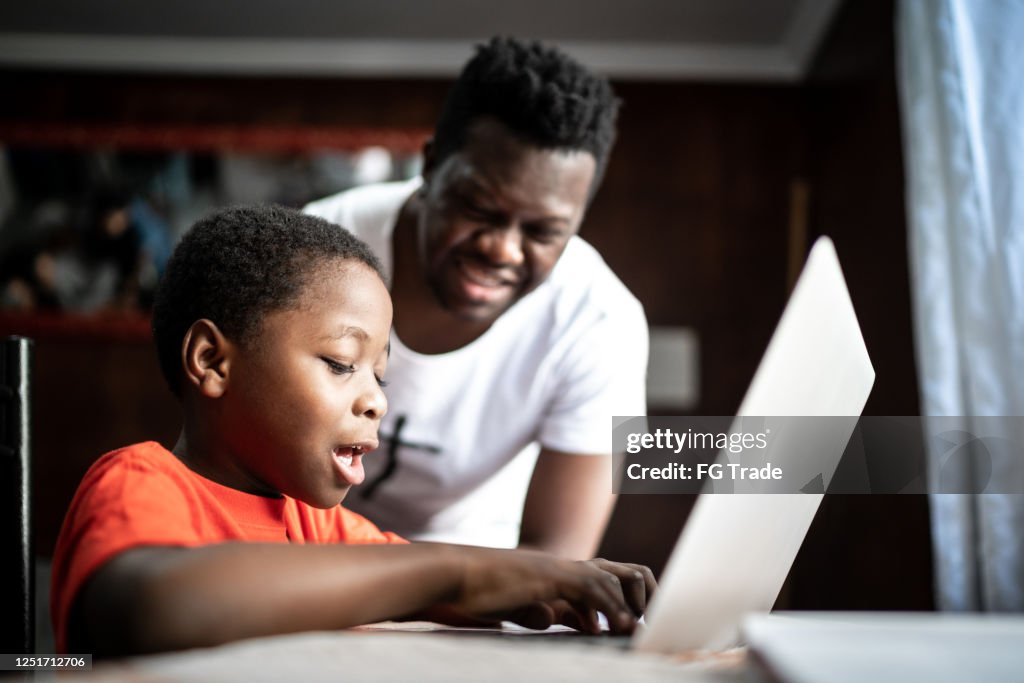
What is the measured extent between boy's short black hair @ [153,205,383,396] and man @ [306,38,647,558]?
12.0 inches

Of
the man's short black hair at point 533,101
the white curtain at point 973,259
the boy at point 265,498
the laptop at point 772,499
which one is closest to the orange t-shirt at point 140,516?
the boy at point 265,498

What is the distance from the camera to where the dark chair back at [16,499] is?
75cm

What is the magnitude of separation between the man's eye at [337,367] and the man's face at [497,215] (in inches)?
16.3

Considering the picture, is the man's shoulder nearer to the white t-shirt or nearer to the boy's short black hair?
the white t-shirt

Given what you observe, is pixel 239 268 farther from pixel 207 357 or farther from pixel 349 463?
pixel 349 463

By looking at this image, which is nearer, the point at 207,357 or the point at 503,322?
the point at 207,357

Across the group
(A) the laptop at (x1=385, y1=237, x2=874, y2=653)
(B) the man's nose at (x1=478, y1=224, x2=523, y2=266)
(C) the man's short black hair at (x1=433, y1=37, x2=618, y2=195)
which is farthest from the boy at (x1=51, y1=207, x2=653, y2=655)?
(C) the man's short black hair at (x1=433, y1=37, x2=618, y2=195)

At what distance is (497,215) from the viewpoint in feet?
3.90

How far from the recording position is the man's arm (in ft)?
4.18

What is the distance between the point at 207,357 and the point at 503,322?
0.61m

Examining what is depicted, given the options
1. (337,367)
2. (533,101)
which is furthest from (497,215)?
(337,367)

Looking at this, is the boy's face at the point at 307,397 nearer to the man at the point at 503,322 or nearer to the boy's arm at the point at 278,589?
the boy's arm at the point at 278,589

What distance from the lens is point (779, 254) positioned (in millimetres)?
3516

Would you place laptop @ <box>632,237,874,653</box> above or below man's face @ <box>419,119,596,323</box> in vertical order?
below
